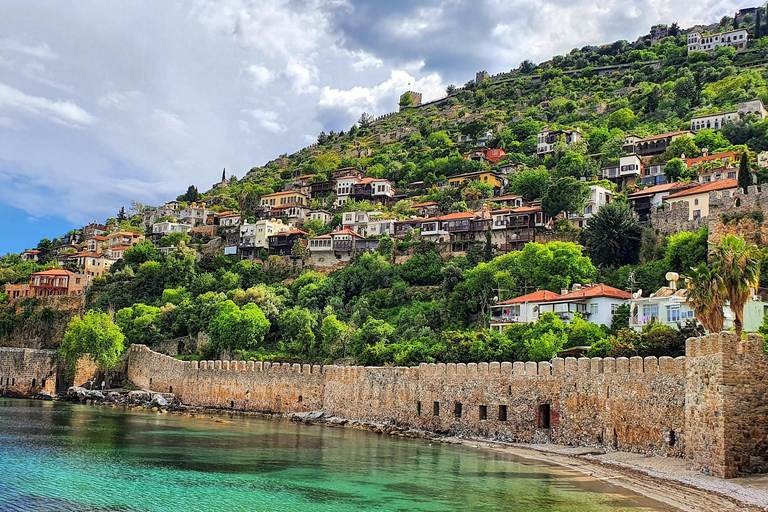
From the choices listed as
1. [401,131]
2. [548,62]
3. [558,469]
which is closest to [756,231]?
[558,469]

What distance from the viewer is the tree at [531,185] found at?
83.1 metres

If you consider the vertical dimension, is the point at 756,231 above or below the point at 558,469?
above

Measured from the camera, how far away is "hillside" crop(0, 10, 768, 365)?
172 ft

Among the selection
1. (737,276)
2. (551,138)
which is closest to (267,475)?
(737,276)

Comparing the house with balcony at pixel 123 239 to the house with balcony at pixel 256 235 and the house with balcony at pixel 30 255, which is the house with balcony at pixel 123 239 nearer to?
the house with balcony at pixel 30 255

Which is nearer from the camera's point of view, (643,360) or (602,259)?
(643,360)

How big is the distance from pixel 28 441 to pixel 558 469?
21869 millimetres

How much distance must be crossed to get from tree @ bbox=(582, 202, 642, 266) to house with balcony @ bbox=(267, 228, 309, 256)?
38374 millimetres

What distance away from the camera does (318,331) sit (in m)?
61.1

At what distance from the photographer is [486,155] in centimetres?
10925

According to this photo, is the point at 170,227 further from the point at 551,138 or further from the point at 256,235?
the point at 551,138

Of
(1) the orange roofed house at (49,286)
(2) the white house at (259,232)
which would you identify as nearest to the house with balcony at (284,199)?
(2) the white house at (259,232)

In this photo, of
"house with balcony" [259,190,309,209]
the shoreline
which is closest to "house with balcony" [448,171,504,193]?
"house with balcony" [259,190,309,209]

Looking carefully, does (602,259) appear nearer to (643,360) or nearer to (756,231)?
(756,231)
